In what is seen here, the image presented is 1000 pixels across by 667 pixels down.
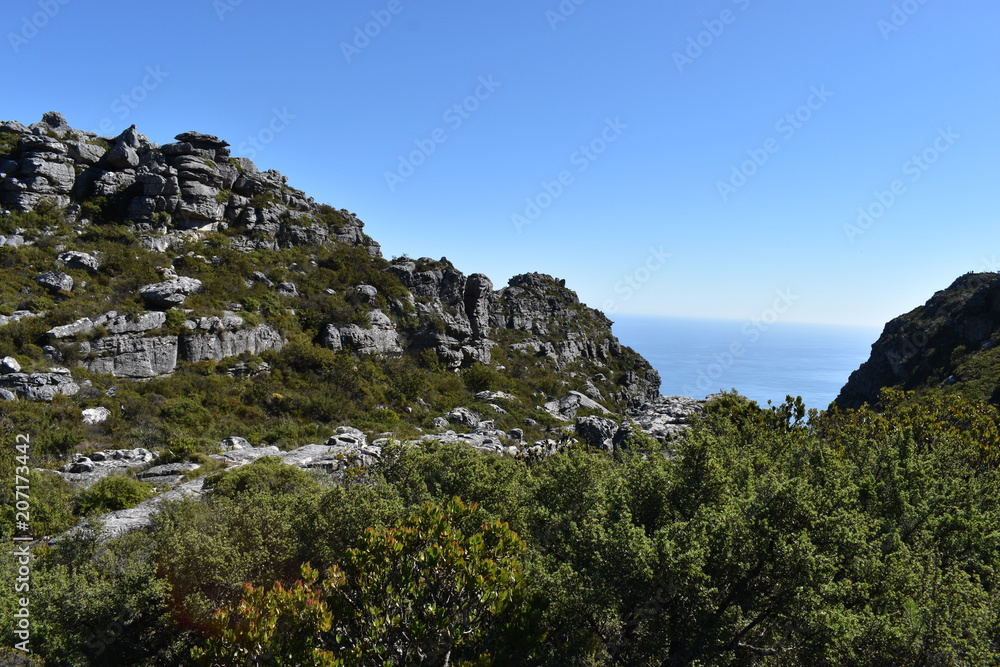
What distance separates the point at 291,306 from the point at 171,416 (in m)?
14.5

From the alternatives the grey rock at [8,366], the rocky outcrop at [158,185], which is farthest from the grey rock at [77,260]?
the grey rock at [8,366]

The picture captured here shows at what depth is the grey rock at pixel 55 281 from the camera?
29.0m

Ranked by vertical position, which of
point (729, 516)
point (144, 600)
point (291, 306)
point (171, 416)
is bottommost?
point (144, 600)

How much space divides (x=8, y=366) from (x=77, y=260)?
11.1m

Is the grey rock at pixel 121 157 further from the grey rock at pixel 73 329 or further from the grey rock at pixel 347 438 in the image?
the grey rock at pixel 347 438

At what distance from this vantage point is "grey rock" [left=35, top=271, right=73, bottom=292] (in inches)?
1143

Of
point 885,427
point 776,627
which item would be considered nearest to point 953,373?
point 885,427

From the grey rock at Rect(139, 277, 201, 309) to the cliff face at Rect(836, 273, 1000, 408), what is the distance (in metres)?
61.4

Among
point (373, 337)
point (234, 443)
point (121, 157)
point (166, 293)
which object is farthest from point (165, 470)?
point (121, 157)

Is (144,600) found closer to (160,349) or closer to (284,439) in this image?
(284,439)

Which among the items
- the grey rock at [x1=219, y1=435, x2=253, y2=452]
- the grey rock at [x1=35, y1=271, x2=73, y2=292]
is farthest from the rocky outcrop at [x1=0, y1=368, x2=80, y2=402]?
the grey rock at [x1=35, y1=271, x2=73, y2=292]

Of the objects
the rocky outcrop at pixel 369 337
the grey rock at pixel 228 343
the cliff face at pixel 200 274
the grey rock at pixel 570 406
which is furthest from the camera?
the grey rock at pixel 570 406

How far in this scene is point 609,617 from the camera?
771 cm

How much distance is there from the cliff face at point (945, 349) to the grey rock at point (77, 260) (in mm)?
67855
